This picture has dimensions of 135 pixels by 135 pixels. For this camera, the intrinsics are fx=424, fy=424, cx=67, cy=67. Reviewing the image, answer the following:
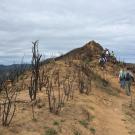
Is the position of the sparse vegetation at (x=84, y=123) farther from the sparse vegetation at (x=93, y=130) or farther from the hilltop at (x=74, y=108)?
the sparse vegetation at (x=93, y=130)

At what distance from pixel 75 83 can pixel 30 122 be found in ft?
33.3

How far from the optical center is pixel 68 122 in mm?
16266

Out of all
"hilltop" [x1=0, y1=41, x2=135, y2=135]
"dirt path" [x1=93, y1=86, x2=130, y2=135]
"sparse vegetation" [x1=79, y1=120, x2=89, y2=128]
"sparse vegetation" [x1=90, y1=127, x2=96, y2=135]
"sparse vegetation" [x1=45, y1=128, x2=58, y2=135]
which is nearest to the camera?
"sparse vegetation" [x1=45, y1=128, x2=58, y2=135]

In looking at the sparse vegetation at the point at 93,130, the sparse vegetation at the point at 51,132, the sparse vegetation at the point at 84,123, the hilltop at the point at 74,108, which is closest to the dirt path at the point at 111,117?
the hilltop at the point at 74,108

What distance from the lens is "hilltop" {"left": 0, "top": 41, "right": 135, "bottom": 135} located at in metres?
15.1

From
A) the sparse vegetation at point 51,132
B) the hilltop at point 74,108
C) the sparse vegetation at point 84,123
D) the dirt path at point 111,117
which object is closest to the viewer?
the sparse vegetation at point 51,132

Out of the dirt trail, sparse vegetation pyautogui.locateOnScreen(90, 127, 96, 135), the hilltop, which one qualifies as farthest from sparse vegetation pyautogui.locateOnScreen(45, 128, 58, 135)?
the dirt trail

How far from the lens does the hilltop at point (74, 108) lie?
1513 cm

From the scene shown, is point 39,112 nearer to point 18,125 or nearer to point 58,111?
point 58,111

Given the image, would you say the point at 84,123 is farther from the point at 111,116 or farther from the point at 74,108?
the point at 111,116

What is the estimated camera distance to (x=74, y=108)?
1848cm

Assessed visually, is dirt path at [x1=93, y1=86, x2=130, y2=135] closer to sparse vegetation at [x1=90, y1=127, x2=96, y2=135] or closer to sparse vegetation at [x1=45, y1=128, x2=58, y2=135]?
sparse vegetation at [x1=90, y1=127, x2=96, y2=135]

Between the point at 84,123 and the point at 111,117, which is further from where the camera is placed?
the point at 111,117

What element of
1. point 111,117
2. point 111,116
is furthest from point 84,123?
point 111,116
